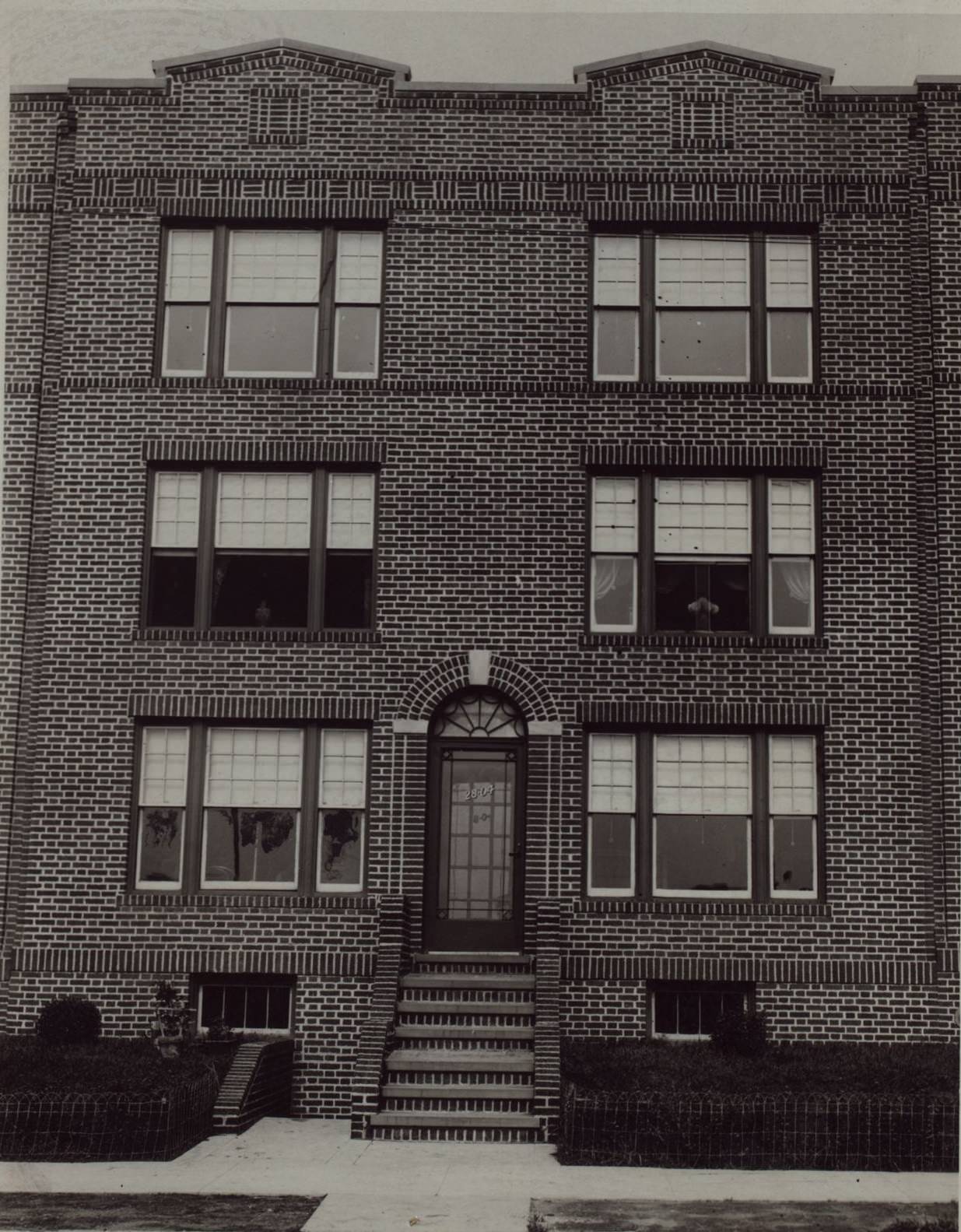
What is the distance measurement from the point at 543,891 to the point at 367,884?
1.94m

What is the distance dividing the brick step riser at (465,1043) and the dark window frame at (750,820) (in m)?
2.19

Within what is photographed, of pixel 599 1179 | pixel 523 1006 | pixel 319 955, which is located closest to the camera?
pixel 599 1179

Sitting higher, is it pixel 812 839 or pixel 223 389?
pixel 223 389

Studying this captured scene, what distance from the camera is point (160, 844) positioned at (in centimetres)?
1597

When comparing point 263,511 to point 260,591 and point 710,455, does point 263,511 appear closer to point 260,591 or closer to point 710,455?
point 260,591

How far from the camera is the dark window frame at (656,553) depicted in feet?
53.0

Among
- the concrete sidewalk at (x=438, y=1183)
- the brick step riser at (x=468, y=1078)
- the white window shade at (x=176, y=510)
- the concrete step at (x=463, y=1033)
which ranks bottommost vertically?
the concrete sidewalk at (x=438, y=1183)

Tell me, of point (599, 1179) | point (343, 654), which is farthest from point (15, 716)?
point (599, 1179)

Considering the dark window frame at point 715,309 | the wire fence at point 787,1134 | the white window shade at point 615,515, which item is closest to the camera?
the wire fence at point 787,1134

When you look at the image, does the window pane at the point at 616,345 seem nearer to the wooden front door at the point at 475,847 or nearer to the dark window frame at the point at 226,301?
the dark window frame at the point at 226,301

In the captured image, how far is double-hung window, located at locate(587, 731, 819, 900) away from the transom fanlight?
946mm

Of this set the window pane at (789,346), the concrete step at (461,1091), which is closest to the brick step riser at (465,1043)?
the concrete step at (461,1091)

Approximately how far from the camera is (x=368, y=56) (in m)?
16.9

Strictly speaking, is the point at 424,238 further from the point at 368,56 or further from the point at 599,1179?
the point at 599,1179
